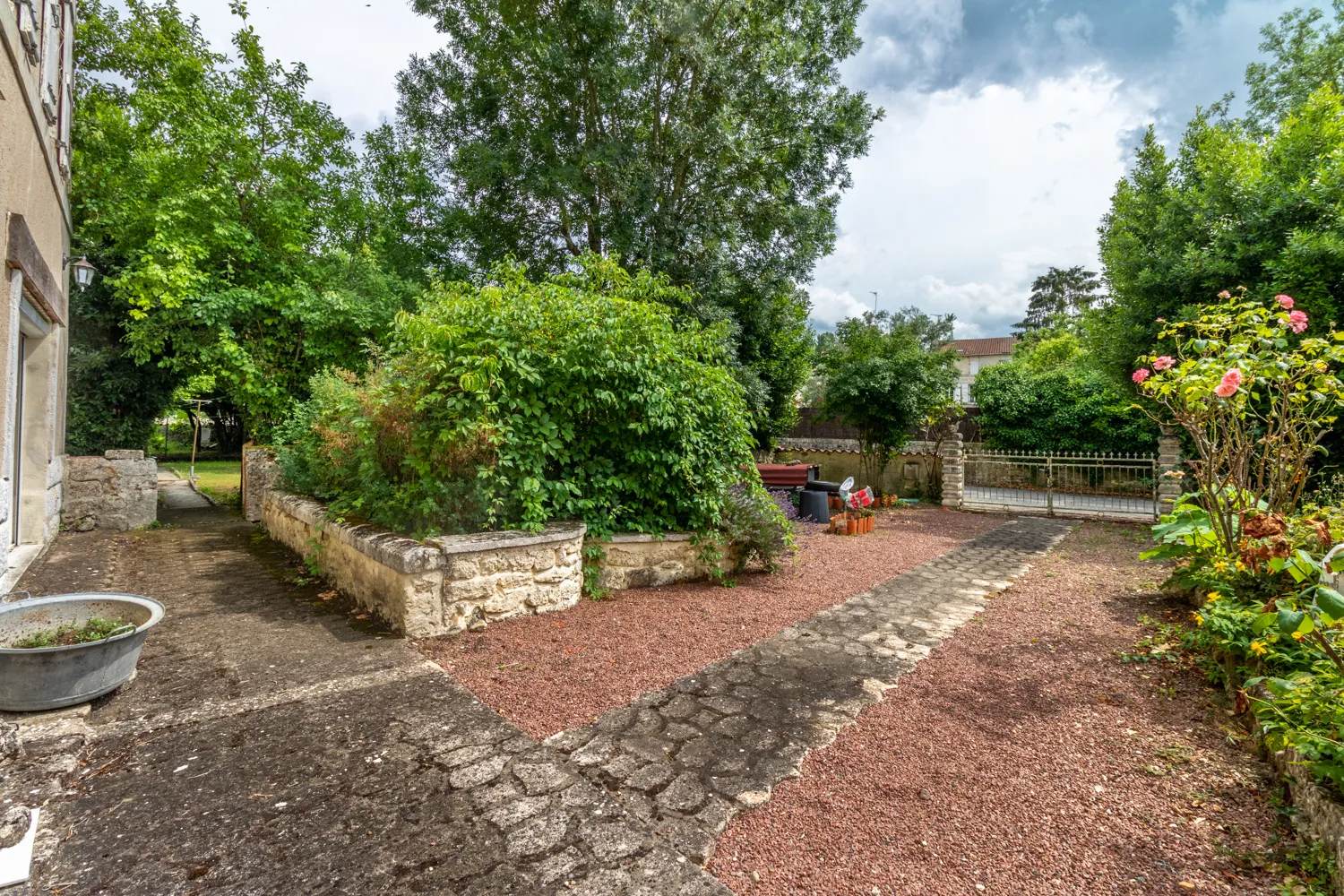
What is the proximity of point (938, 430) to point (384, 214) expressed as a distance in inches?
555

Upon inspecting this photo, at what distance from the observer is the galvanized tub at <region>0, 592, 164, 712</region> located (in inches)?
108

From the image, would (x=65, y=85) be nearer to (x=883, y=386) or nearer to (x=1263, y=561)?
(x=1263, y=561)

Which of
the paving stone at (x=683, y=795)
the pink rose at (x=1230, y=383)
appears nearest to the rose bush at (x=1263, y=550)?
the pink rose at (x=1230, y=383)

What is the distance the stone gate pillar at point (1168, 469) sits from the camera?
1006 cm

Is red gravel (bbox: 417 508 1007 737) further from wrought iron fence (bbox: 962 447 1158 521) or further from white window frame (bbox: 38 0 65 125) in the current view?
wrought iron fence (bbox: 962 447 1158 521)

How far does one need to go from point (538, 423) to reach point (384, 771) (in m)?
2.81

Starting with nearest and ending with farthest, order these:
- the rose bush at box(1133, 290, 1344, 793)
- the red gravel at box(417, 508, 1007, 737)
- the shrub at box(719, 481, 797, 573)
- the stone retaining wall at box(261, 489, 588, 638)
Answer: the rose bush at box(1133, 290, 1344, 793) < the red gravel at box(417, 508, 1007, 737) < the stone retaining wall at box(261, 489, 588, 638) < the shrub at box(719, 481, 797, 573)

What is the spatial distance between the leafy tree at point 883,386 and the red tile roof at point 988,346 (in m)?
39.8

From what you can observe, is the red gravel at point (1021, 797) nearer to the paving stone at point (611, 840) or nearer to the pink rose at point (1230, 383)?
the paving stone at point (611, 840)

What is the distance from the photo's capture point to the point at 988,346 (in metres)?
50.5

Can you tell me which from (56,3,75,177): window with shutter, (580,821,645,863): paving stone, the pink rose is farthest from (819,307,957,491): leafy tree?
(56,3,75,177): window with shutter

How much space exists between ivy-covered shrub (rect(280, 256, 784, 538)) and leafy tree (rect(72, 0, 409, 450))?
4149 millimetres

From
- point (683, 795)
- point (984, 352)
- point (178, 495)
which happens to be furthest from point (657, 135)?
point (984, 352)

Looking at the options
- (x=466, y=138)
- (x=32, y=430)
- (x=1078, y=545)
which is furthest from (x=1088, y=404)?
(x=32, y=430)
